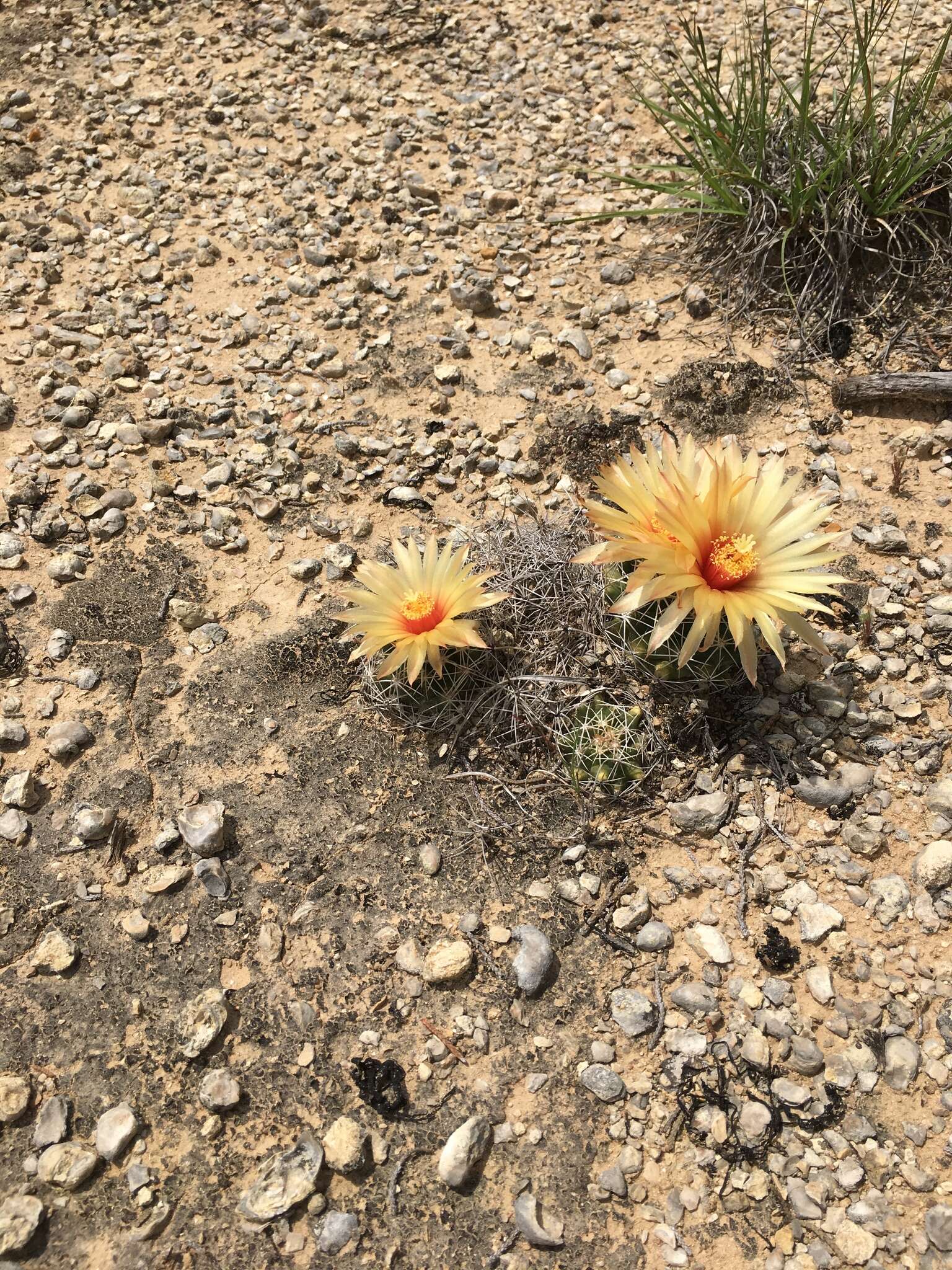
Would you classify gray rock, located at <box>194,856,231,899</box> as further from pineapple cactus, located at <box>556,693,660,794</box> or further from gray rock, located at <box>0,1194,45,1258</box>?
pineapple cactus, located at <box>556,693,660,794</box>

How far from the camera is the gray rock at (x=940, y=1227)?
1.75m

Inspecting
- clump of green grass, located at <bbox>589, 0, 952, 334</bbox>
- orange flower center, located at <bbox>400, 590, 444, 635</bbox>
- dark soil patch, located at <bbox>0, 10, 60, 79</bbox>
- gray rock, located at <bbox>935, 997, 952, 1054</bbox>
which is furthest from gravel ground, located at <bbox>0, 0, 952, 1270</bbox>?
dark soil patch, located at <bbox>0, 10, 60, 79</bbox>

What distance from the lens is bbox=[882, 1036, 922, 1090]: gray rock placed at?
1935 mm

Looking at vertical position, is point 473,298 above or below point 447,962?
above

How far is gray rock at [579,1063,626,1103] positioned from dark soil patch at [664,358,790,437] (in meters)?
2.08

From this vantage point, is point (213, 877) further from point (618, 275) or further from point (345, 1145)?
point (618, 275)

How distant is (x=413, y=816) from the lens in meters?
2.40

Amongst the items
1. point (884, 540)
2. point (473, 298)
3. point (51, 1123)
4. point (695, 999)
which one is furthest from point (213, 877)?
point (473, 298)

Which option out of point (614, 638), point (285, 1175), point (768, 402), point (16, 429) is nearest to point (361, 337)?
point (16, 429)

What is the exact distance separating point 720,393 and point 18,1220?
3080 millimetres

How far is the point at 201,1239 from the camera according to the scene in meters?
1.85

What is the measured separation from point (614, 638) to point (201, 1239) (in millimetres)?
1651

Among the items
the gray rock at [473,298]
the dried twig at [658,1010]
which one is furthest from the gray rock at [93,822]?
the gray rock at [473,298]

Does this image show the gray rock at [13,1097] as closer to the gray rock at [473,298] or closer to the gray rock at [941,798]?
the gray rock at [941,798]
